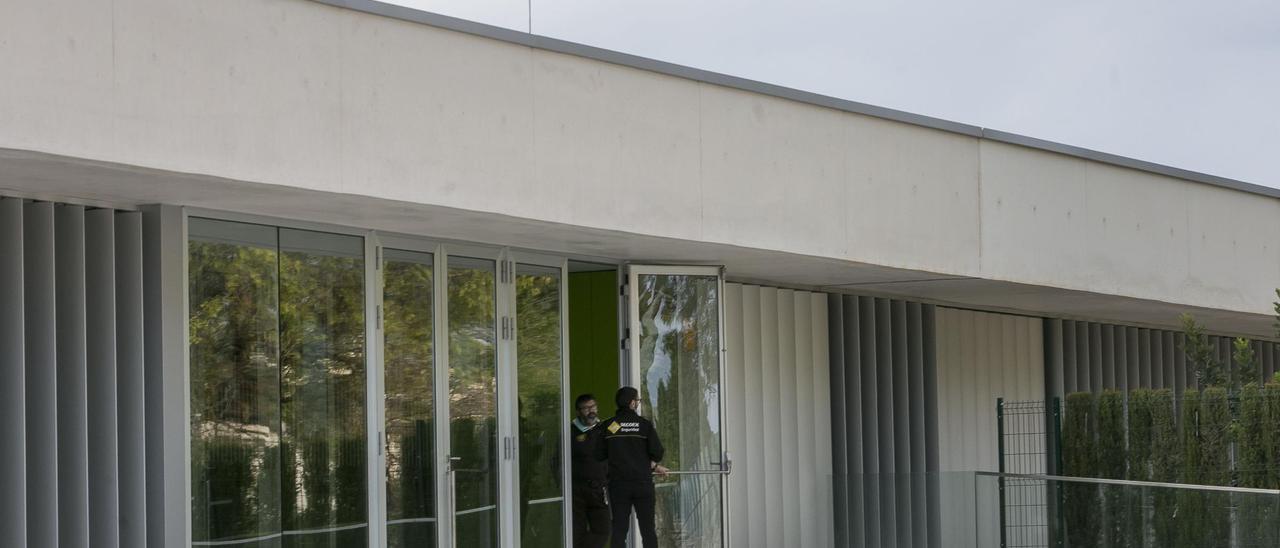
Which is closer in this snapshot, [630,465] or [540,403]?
[630,465]

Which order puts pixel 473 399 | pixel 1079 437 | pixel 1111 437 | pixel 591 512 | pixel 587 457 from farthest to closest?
1. pixel 1079 437
2. pixel 1111 437
3. pixel 591 512
4. pixel 587 457
5. pixel 473 399

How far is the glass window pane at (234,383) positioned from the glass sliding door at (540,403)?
8.27 feet

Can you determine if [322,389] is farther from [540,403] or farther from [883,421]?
[883,421]

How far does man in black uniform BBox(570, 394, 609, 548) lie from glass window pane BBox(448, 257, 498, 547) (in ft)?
2.90

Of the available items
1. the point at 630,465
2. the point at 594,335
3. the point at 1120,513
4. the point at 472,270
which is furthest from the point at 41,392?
the point at 1120,513

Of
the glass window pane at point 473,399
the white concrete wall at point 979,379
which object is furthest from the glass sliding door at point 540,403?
the white concrete wall at point 979,379

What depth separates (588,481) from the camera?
40.0 ft

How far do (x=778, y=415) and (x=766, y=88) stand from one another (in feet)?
12.8

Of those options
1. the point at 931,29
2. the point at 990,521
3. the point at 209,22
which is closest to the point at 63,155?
the point at 209,22

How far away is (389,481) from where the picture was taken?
10.5 meters

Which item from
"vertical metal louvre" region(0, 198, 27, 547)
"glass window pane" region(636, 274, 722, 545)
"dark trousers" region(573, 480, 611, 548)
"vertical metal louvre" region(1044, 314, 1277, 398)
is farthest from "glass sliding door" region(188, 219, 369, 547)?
"vertical metal louvre" region(1044, 314, 1277, 398)

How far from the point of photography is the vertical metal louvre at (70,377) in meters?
8.33

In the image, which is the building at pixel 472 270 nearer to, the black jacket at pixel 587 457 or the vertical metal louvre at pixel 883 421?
the vertical metal louvre at pixel 883 421

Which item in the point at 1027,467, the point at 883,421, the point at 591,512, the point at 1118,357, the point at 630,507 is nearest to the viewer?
the point at 630,507
